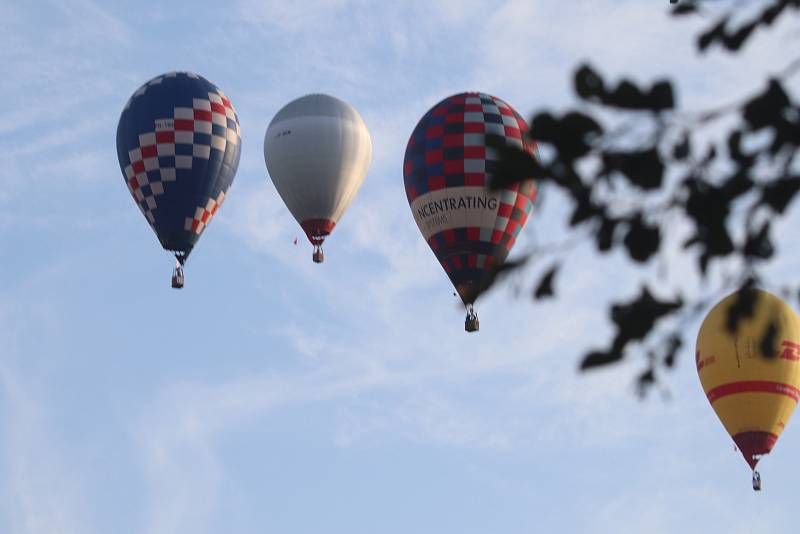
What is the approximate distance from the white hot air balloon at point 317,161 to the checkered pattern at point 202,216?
2.26 m

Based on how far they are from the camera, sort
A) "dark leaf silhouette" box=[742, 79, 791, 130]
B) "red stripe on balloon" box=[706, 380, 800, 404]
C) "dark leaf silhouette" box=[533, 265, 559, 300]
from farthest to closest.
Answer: "red stripe on balloon" box=[706, 380, 800, 404]
"dark leaf silhouette" box=[533, 265, 559, 300]
"dark leaf silhouette" box=[742, 79, 791, 130]

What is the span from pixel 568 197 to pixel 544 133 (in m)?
0.21

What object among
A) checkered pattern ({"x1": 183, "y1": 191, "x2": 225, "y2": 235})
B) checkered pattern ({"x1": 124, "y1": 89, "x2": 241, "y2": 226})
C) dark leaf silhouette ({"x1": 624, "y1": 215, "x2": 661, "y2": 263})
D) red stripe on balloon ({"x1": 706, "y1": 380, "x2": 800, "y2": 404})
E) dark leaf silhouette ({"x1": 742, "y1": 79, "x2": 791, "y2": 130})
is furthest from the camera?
checkered pattern ({"x1": 183, "y1": 191, "x2": 225, "y2": 235})

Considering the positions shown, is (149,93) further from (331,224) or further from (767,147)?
(767,147)

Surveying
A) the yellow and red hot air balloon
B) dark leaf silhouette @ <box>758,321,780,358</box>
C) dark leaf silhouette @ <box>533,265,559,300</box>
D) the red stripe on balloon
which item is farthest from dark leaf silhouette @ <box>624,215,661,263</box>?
the red stripe on balloon

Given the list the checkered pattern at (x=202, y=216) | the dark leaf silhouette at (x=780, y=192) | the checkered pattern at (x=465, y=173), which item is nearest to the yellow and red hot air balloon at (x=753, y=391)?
the checkered pattern at (x=465, y=173)

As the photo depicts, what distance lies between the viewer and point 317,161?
4159cm

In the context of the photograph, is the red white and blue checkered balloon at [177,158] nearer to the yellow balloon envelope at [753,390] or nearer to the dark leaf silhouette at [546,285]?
the yellow balloon envelope at [753,390]

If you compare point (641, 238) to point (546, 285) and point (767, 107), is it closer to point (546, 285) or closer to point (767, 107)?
point (546, 285)

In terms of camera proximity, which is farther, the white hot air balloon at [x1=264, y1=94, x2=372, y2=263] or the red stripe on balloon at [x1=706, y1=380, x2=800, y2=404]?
the white hot air balloon at [x1=264, y1=94, x2=372, y2=263]

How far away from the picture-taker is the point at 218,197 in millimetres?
40188

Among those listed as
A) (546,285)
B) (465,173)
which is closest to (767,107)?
(546,285)

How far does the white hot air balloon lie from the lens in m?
41.6

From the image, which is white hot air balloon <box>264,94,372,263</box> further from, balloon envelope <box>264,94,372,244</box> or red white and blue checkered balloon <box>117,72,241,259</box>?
red white and blue checkered balloon <box>117,72,241,259</box>
